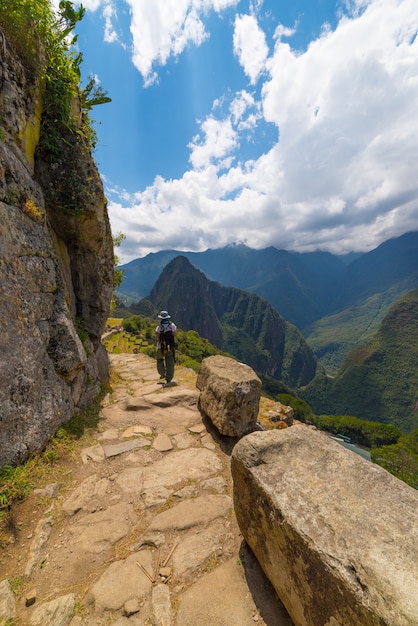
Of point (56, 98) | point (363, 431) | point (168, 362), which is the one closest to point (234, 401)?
point (168, 362)

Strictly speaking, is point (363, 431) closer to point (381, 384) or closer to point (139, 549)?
point (139, 549)

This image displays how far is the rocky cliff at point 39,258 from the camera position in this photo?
448cm

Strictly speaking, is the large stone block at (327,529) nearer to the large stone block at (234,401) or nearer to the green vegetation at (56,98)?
the large stone block at (234,401)

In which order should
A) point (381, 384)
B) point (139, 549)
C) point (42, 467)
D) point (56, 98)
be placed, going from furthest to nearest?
1. point (381, 384)
2. point (56, 98)
3. point (42, 467)
4. point (139, 549)

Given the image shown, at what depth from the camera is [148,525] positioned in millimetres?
3490

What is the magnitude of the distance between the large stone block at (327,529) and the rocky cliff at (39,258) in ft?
12.4

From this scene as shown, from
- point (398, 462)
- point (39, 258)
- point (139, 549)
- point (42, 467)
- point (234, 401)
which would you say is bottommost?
point (398, 462)

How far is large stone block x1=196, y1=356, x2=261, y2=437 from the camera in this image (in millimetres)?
5469

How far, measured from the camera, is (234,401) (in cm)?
543

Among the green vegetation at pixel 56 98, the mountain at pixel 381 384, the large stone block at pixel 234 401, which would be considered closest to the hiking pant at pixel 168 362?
the large stone block at pixel 234 401

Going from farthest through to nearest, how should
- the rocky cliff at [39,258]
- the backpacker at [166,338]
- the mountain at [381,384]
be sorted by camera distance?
1. the mountain at [381,384]
2. the backpacker at [166,338]
3. the rocky cliff at [39,258]

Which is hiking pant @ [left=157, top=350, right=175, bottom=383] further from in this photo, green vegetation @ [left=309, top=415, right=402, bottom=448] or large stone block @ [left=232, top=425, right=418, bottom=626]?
green vegetation @ [left=309, top=415, right=402, bottom=448]

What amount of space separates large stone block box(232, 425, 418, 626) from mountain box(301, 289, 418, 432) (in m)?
138

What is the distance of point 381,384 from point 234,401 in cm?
15943
